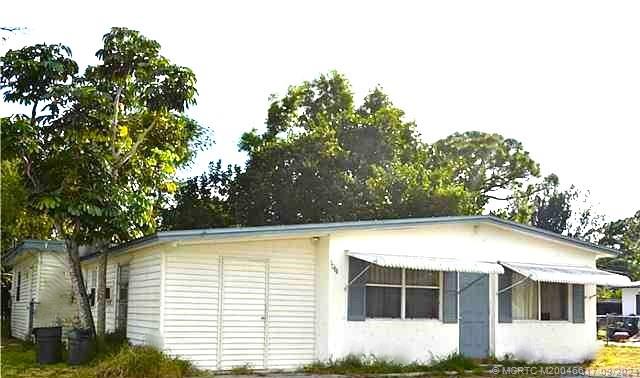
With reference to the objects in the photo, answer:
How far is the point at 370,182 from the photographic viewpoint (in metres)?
31.7

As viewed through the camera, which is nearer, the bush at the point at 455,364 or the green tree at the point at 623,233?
the bush at the point at 455,364

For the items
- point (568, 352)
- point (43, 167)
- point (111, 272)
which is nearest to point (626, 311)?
point (568, 352)

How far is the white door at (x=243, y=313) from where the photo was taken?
13.3 m

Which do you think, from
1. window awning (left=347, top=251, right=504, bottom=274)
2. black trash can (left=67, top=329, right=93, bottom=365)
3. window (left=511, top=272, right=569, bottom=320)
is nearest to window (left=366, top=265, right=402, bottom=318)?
window awning (left=347, top=251, right=504, bottom=274)

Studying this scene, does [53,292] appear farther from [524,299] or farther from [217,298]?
[524,299]

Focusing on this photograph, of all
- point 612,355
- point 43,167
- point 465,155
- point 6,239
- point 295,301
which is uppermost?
point 465,155

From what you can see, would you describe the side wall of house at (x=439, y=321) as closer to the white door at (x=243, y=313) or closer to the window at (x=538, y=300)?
the window at (x=538, y=300)

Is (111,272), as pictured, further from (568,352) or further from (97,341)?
(568,352)

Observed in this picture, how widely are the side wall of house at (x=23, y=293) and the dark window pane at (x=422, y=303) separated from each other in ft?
33.0

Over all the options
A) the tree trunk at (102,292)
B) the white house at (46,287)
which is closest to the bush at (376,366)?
the tree trunk at (102,292)

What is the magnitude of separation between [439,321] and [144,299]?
18.6 feet

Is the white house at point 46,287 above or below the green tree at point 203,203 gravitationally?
below

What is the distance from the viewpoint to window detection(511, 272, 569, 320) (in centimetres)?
1648

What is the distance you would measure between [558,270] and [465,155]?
27255 millimetres
